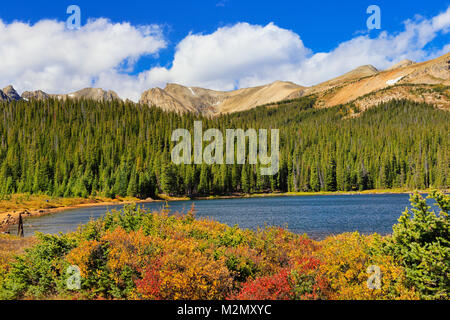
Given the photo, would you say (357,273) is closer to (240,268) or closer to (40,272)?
(240,268)

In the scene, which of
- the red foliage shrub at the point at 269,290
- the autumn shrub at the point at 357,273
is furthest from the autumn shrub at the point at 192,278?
the autumn shrub at the point at 357,273

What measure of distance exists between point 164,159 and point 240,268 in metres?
114

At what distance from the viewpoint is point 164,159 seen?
12444 centimetres

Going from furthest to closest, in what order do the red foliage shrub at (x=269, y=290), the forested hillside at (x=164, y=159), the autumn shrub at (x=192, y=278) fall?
the forested hillside at (x=164, y=159) → the autumn shrub at (x=192, y=278) → the red foliage shrub at (x=269, y=290)

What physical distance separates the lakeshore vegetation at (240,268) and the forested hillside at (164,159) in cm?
9736

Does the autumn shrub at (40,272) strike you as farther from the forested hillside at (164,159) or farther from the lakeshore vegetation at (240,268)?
the forested hillside at (164,159)

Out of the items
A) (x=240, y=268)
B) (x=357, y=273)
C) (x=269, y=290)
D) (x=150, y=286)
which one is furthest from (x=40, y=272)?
(x=357, y=273)

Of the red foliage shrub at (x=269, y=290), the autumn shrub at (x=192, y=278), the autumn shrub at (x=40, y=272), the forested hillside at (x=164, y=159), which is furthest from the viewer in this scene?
the forested hillside at (x=164, y=159)

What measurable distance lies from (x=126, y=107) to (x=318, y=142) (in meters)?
111

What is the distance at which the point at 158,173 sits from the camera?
12388 centimetres

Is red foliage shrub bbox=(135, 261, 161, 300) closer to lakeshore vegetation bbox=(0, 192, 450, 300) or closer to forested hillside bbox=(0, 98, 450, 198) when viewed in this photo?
lakeshore vegetation bbox=(0, 192, 450, 300)

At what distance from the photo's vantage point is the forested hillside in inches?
4582

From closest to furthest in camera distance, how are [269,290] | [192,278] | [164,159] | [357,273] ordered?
[192,278] → [269,290] → [357,273] → [164,159]

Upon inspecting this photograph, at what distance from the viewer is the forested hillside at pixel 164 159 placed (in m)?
116
